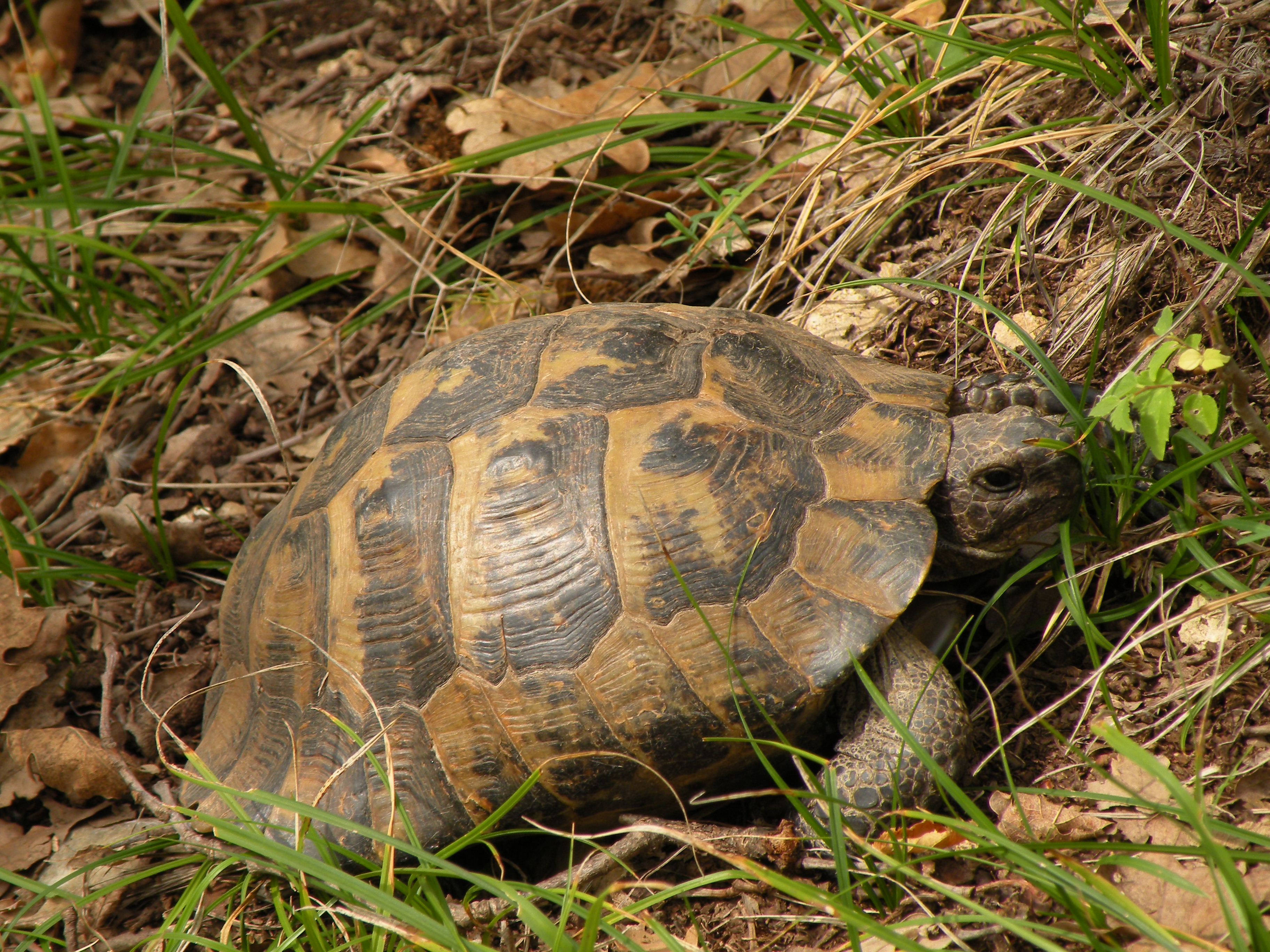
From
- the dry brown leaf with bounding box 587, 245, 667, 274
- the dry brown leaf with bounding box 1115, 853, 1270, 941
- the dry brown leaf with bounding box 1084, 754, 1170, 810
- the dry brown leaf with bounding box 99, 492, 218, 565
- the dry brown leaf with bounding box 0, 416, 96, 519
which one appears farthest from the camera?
the dry brown leaf with bounding box 0, 416, 96, 519

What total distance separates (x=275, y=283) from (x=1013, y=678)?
12.6 ft

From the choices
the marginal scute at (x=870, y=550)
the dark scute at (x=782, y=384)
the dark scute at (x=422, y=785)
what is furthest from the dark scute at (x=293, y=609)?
the marginal scute at (x=870, y=550)

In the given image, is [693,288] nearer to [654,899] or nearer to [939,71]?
[939,71]

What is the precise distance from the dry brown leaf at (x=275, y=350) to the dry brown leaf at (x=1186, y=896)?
3.83 meters

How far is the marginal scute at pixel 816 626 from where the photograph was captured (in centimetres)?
242

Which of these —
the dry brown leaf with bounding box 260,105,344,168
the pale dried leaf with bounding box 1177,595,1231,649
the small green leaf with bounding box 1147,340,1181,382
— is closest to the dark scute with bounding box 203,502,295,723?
the dry brown leaf with bounding box 260,105,344,168

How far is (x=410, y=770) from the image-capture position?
2.64 m

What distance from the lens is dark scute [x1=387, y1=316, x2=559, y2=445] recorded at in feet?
8.97

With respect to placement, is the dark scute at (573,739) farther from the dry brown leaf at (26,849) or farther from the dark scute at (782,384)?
the dry brown leaf at (26,849)

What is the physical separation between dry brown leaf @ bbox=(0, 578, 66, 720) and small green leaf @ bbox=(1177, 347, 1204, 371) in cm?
403

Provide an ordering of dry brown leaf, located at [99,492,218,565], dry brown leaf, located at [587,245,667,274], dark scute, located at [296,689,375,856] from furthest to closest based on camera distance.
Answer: dry brown leaf, located at [587,245,667,274] < dry brown leaf, located at [99,492,218,565] < dark scute, located at [296,689,375,856]

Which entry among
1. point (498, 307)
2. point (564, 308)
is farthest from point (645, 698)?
point (498, 307)

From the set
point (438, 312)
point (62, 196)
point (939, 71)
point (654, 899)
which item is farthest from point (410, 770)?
point (62, 196)

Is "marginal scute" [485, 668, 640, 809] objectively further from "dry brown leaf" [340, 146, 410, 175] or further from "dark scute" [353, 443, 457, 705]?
"dry brown leaf" [340, 146, 410, 175]
